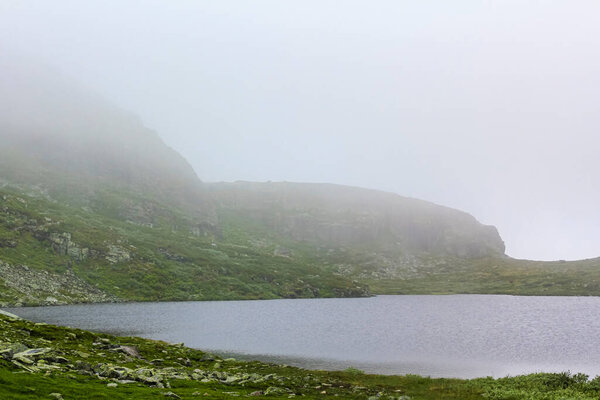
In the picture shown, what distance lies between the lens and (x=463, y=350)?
2936 inches

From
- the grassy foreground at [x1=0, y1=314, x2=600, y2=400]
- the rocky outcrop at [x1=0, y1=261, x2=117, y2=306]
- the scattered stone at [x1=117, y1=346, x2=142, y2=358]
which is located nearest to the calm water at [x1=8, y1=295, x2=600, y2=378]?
the grassy foreground at [x1=0, y1=314, x2=600, y2=400]

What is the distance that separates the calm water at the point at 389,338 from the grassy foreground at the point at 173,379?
1298cm

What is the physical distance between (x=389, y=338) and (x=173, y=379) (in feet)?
208

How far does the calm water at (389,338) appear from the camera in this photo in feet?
207

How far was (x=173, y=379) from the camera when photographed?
34344 mm

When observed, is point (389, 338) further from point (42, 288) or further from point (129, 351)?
point (42, 288)

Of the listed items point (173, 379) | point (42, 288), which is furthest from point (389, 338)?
point (42, 288)

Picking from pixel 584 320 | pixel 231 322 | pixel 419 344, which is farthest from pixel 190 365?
pixel 584 320

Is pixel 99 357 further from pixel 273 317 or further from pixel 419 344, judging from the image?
pixel 273 317

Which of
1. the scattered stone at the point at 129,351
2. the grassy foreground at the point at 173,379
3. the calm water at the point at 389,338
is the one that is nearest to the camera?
the grassy foreground at the point at 173,379

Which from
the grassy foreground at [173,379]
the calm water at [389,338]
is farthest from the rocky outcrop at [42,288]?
the grassy foreground at [173,379]

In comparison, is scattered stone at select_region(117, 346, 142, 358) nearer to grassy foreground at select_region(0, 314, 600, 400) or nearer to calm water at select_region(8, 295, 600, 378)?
grassy foreground at select_region(0, 314, 600, 400)

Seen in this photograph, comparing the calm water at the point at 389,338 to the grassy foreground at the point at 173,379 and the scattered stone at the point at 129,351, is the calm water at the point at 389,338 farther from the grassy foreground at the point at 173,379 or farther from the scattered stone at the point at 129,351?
the scattered stone at the point at 129,351

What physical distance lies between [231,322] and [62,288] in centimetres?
9097
